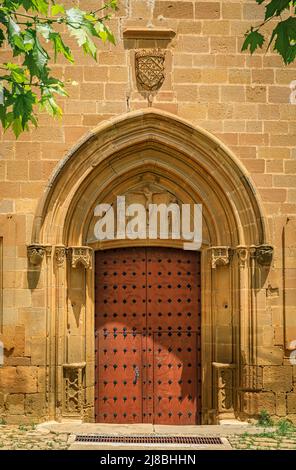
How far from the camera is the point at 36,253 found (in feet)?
31.8

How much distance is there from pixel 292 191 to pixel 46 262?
340cm

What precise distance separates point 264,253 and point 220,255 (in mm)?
586

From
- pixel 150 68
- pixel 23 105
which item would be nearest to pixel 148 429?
pixel 150 68

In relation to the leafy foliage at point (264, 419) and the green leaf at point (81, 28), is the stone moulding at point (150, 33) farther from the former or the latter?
the leafy foliage at point (264, 419)

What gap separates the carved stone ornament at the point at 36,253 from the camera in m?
9.70

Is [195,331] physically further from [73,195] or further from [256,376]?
[73,195]

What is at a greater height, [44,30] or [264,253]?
[44,30]

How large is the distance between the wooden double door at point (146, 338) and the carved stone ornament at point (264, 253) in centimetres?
92

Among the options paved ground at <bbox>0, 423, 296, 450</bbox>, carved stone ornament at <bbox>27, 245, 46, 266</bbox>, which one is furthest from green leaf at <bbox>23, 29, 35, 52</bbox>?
paved ground at <bbox>0, 423, 296, 450</bbox>

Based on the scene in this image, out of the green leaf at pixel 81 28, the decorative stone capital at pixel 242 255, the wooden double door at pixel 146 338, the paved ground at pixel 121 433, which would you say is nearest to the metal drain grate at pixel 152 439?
the paved ground at pixel 121 433

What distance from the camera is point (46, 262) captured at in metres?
9.82

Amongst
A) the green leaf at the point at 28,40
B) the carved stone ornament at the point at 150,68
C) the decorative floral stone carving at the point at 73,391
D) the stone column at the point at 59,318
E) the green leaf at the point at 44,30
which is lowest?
the decorative floral stone carving at the point at 73,391

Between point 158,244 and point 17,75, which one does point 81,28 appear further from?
point 158,244

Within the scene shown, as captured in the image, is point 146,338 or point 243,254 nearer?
point 243,254
